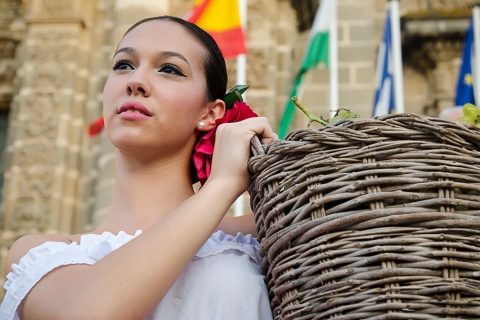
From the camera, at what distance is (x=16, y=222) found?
5.64 meters

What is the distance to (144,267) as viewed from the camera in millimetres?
1405

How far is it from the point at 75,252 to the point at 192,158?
15.9 inches

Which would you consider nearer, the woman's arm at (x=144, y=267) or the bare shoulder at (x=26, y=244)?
the woman's arm at (x=144, y=267)

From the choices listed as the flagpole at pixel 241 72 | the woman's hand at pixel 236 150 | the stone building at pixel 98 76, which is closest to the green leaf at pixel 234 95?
the woman's hand at pixel 236 150

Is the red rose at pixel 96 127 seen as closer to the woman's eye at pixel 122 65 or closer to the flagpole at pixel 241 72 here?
the flagpole at pixel 241 72

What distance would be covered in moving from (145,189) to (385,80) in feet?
13.1

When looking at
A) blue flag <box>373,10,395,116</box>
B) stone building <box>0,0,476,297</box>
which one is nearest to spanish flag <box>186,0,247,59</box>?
stone building <box>0,0,476,297</box>

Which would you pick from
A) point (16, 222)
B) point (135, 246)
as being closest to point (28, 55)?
point (16, 222)

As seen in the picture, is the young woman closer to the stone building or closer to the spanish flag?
the spanish flag

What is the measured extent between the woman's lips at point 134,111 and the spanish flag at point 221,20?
3303 mm

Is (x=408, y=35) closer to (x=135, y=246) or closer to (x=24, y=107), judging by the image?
(x=24, y=107)

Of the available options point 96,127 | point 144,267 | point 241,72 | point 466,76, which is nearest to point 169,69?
point 144,267

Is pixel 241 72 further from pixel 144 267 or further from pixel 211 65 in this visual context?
pixel 144 267

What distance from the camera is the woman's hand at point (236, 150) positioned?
1.55 metres
